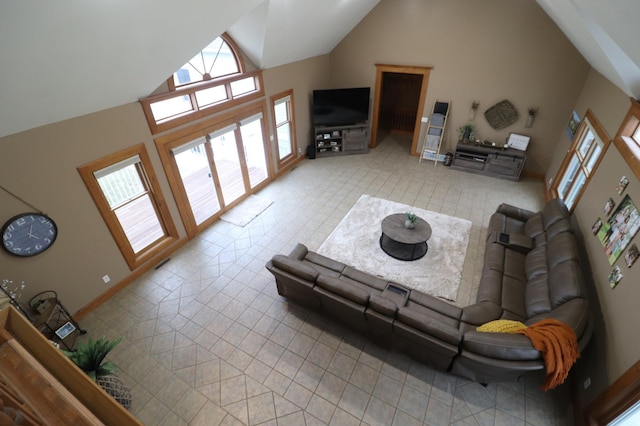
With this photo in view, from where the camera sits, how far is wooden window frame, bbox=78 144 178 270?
4008mm

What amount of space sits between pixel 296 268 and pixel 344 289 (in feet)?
2.22

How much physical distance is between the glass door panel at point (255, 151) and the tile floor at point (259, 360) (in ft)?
5.95

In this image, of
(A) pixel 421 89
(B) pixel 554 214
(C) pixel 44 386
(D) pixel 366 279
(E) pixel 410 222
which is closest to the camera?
(C) pixel 44 386

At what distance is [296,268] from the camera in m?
3.75

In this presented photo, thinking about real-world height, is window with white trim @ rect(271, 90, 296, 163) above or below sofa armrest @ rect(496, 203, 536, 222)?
above

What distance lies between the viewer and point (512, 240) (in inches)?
187

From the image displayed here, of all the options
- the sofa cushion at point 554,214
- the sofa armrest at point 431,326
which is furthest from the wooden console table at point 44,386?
the sofa cushion at point 554,214

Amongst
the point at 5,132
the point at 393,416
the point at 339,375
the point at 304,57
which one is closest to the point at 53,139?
the point at 5,132

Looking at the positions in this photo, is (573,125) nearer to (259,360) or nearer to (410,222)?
Answer: (410,222)

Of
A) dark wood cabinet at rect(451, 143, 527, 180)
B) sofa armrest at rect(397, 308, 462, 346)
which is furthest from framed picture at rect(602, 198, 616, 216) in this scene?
dark wood cabinet at rect(451, 143, 527, 180)

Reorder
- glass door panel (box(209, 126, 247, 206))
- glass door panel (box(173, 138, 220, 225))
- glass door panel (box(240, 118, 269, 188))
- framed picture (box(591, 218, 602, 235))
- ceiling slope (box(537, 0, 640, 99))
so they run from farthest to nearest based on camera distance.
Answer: glass door panel (box(240, 118, 269, 188))
glass door panel (box(209, 126, 247, 206))
glass door panel (box(173, 138, 220, 225))
framed picture (box(591, 218, 602, 235))
ceiling slope (box(537, 0, 640, 99))

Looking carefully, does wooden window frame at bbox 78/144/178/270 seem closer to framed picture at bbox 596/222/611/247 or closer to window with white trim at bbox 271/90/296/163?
window with white trim at bbox 271/90/296/163

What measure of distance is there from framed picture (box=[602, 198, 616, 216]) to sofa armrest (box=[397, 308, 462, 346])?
272cm

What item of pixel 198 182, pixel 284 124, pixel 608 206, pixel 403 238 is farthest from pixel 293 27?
pixel 608 206
